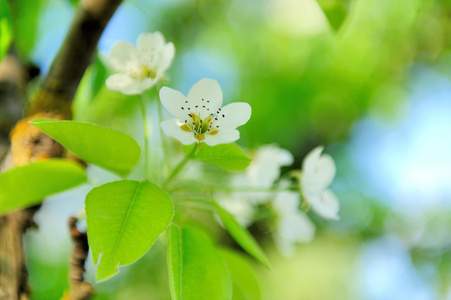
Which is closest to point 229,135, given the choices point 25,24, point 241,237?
point 241,237

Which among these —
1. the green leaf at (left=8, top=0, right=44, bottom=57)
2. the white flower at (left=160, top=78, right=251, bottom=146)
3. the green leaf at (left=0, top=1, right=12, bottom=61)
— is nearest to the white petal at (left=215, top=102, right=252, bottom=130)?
the white flower at (left=160, top=78, right=251, bottom=146)

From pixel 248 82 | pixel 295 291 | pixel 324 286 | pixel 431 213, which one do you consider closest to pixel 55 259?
pixel 248 82

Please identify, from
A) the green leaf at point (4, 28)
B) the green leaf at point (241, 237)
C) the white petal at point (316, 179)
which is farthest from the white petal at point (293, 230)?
the green leaf at point (4, 28)

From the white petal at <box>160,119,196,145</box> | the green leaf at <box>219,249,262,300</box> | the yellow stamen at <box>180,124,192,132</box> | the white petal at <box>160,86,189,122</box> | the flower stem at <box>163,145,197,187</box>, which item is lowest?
the green leaf at <box>219,249,262,300</box>

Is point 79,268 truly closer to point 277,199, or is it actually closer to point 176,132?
point 176,132

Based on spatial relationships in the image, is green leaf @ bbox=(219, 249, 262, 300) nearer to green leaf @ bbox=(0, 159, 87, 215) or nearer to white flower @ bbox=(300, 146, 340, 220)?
white flower @ bbox=(300, 146, 340, 220)

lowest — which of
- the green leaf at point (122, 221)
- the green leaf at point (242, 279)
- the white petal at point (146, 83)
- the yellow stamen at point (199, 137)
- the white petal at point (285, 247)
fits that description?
the green leaf at point (122, 221)

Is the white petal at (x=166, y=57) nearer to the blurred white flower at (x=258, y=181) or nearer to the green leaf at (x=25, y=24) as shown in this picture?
the blurred white flower at (x=258, y=181)

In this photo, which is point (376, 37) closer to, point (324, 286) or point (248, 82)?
point (248, 82)
